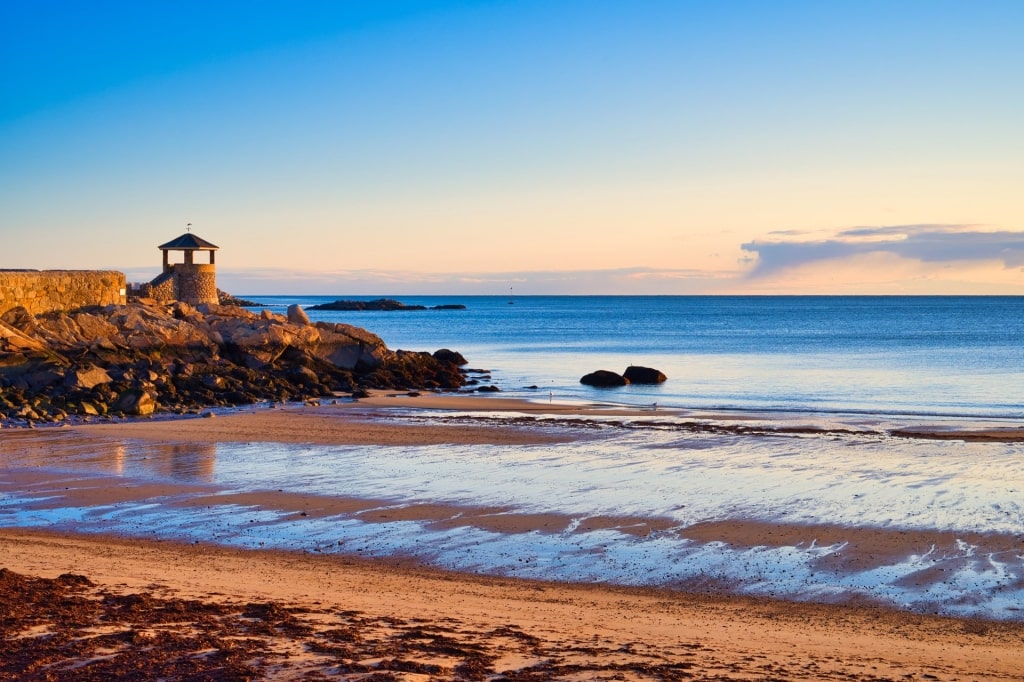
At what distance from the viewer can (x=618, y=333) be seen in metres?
84.4

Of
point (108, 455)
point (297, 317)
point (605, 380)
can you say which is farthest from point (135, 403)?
point (605, 380)

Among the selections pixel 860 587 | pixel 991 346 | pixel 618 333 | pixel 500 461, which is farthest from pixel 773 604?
pixel 618 333

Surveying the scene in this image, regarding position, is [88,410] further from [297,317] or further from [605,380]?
[605,380]

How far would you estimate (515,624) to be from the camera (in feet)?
25.8

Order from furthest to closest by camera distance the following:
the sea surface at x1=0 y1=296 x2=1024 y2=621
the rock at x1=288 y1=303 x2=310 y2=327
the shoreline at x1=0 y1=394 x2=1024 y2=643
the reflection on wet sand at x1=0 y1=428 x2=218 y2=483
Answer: the rock at x1=288 y1=303 x2=310 y2=327 < the reflection on wet sand at x1=0 y1=428 x2=218 y2=483 < the sea surface at x1=0 y1=296 x2=1024 y2=621 < the shoreline at x1=0 y1=394 x2=1024 y2=643

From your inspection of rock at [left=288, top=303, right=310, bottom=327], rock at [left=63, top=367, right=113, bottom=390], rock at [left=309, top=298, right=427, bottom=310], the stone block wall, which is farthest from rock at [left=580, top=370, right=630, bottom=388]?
rock at [left=309, top=298, right=427, bottom=310]

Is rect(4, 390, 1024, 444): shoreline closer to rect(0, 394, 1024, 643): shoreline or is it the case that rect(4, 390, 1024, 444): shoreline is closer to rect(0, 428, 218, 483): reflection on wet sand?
rect(0, 428, 218, 483): reflection on wet sand

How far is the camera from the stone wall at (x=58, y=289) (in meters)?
30.9

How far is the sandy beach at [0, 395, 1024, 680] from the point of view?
21.6ft

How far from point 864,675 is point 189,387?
24346 mm

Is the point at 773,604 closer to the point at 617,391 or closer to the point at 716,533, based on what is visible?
the point at 716,533

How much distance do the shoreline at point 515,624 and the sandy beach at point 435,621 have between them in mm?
21

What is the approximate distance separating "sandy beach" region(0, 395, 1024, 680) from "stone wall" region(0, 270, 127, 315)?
21850mm

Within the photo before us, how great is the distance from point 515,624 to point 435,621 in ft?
2.09
